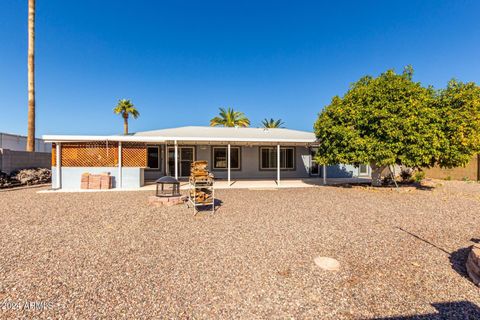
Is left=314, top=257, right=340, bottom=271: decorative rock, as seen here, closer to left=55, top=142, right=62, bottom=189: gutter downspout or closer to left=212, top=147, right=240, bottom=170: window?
left=212, top=147, right=240, bottom=170: window

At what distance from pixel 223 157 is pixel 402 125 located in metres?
9.53

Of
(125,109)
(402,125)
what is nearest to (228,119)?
(125,109)

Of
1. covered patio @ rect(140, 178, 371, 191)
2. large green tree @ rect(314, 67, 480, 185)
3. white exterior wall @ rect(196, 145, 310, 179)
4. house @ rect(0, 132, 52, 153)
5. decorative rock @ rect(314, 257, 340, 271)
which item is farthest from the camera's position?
house @ rect(0, 132, 52, 153)

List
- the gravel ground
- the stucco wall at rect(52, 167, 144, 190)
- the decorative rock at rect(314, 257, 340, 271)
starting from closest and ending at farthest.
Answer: the gravel ground < the decorative rock at rect(314, 257, 340, 271) < the stucco wall at rect(52, 167, 144, 190)

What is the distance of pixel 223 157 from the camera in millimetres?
14523

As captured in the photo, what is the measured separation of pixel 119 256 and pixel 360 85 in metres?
11.6

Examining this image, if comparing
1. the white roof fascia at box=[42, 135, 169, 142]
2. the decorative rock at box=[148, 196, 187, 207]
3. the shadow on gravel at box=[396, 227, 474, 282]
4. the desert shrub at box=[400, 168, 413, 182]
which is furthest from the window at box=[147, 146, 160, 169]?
the desert shrub at box=[400, 168, 413, 182]

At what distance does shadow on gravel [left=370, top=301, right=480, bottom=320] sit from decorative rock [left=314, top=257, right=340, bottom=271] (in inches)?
40.1

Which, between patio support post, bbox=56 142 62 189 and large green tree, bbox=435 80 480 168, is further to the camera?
patio support post, bbox=56 142 62 189

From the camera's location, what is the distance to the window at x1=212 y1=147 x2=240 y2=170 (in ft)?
47.4

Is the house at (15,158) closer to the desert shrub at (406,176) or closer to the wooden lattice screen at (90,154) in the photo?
the wooden lattice screen at (90,154)

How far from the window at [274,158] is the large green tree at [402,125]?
4.91 metres

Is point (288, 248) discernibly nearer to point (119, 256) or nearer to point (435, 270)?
point (435, 270)

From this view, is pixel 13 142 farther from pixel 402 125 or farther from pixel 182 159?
pixel 402 125
